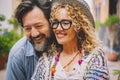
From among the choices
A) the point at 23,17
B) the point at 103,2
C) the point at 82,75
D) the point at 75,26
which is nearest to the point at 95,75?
the point at 82,75

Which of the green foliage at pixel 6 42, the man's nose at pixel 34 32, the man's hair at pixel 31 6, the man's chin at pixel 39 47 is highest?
the man's hair at pixel 31 6

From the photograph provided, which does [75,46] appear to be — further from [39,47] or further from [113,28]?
[113,28]

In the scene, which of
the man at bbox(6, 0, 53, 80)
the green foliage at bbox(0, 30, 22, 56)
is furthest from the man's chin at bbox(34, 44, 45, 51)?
the green foliage at bbox(0, 30, 22, 56)

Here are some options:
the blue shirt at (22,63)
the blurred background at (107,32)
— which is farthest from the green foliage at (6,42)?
the blue shirt at (22,63)

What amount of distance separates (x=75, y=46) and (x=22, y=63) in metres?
0.18

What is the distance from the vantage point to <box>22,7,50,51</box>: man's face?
2.88 ft

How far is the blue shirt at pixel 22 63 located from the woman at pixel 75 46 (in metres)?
0.06

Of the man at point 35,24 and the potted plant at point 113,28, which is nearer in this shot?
the man at point 35,24

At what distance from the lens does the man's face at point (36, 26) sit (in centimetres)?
88

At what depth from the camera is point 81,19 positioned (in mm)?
841

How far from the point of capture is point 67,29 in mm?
841

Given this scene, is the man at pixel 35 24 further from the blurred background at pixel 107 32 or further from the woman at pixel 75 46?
the blurred background at pixel 107 32

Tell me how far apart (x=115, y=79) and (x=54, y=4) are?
351 mm

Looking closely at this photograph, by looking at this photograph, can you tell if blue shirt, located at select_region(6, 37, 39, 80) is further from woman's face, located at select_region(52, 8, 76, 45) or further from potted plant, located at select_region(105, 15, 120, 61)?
potted plant, located at select_region(105, 15, 120, 61)
